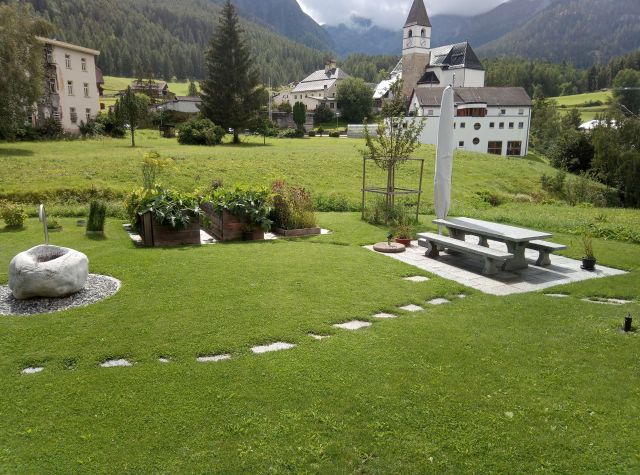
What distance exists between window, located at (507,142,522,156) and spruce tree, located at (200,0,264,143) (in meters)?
33.2

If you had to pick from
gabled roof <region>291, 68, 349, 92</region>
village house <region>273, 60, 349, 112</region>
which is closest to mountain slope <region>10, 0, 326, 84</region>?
village house <region>273, 60, 349, 112</region>

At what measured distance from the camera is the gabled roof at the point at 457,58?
2978 inches

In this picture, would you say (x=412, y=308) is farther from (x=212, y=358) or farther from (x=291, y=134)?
(x=291, y=134)

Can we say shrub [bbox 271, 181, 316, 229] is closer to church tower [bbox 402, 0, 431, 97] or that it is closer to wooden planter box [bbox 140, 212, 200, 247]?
wooden planter box [bbox 140, 212, 200, 247]

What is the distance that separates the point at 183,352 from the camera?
5027 millimetres

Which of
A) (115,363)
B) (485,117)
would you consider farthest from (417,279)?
(485,117)

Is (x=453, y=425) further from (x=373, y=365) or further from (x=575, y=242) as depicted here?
(x=575, y=242)

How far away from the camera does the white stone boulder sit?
6.40 meters

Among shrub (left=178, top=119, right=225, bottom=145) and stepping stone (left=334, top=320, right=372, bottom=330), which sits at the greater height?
shrub (left=178, top=119, right=225, bottom=145)

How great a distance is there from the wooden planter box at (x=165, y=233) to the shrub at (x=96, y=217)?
115cm

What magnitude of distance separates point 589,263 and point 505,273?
69.8 inches

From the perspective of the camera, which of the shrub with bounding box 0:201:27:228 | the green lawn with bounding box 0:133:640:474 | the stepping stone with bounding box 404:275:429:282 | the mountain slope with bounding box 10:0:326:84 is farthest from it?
the mountain slope with bounding box 10:0:326:84

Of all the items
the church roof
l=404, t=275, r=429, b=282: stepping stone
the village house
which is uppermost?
the church roof


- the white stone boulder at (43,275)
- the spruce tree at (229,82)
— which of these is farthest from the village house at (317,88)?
the white stone boulder at (43,275)
